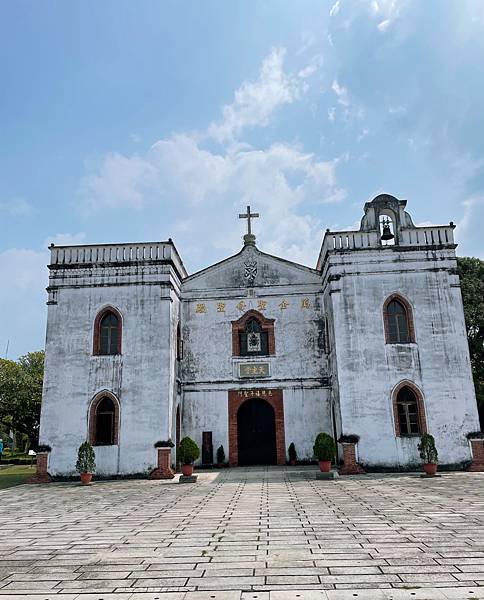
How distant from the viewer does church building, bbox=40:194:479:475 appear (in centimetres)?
1666

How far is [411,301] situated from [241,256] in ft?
21.1

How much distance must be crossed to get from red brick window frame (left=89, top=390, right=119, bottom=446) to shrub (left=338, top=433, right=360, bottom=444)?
6925mm

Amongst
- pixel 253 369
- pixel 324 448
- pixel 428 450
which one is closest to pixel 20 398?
pixel 253 369

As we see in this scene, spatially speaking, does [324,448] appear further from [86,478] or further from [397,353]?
[86,478]

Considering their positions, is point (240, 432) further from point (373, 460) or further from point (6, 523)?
point (6, 523)

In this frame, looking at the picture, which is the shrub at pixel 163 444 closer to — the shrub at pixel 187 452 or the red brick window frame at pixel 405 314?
the shrub at pixel 187 452

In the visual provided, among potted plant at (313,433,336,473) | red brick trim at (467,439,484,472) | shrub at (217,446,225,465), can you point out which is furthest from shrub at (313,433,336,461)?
red brick trim at (467,439,484,472)

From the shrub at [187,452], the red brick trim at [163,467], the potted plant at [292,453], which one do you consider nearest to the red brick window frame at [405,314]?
the potted plant at [292,453]

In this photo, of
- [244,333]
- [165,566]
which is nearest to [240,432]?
[244,333]

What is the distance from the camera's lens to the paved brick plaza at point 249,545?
479cm

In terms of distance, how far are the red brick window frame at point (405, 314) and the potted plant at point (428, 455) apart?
10.9 ft

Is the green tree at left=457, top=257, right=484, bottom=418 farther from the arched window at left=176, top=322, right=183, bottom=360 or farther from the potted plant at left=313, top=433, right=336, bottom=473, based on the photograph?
the arched window at left=176, top=322, right=183, bottom=360

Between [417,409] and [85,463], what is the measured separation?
10.1 meters

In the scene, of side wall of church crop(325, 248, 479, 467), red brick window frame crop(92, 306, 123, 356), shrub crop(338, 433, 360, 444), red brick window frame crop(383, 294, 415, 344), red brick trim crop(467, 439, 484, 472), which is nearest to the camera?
red brick trim crop(467, 439, 484, 472)
